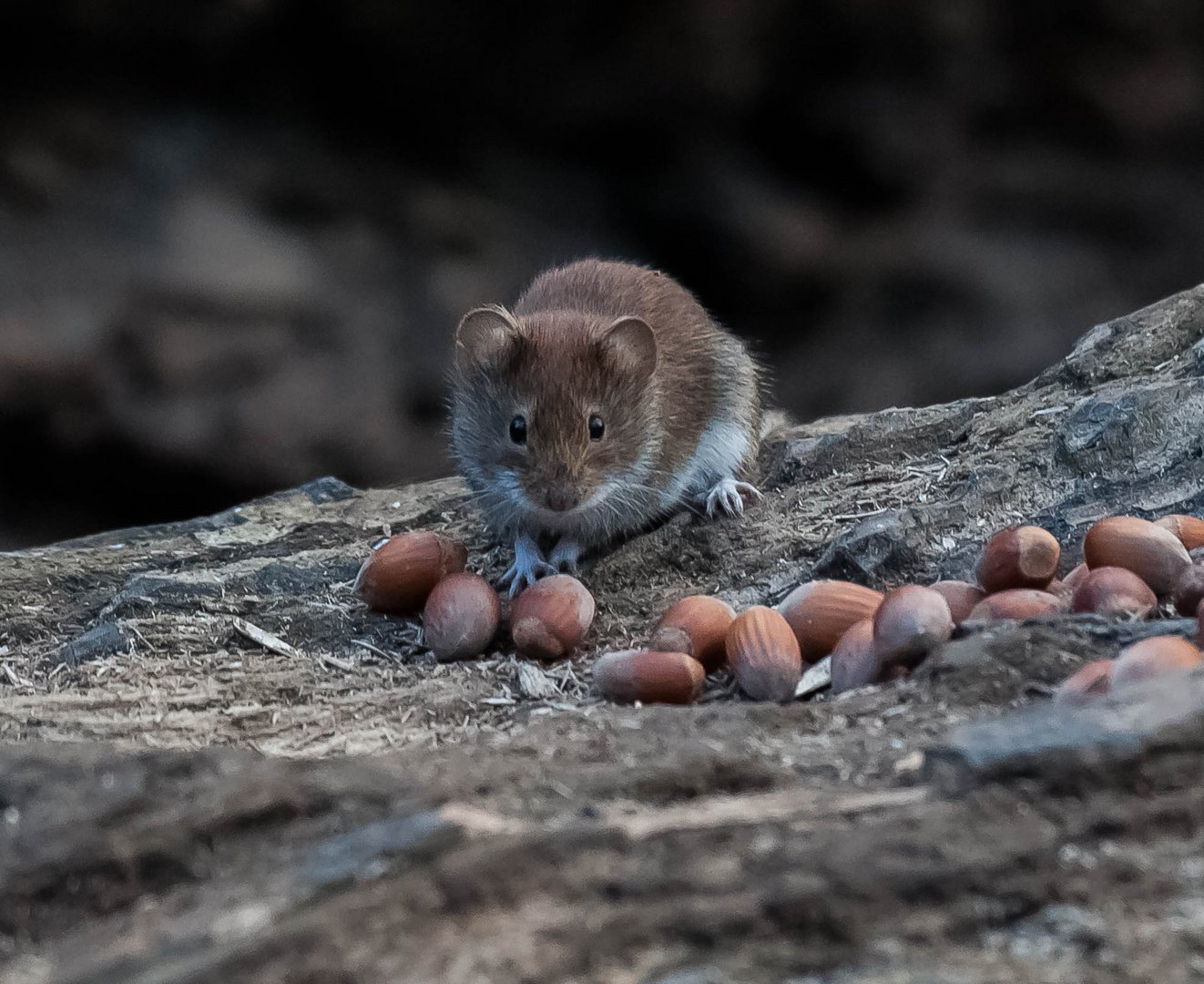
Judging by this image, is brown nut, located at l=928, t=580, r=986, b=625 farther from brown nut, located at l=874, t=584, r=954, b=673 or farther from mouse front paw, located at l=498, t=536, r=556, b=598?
mouse front paw, located at l=498, t=536, r=556, b=598

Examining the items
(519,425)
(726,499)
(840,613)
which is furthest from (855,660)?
(519,425)

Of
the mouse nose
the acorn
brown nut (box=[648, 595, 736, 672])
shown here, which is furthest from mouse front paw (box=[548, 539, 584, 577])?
the acorn


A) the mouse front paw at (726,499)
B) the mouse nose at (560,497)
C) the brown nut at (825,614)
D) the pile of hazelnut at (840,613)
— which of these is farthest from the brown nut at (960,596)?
the mouse nose at (560,497)

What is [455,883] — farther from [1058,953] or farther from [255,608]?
[255,608]

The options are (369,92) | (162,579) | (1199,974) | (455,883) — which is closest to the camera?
(1199,974)

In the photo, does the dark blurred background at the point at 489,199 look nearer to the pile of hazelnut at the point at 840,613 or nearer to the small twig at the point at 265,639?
the small twig at the point at 265,639

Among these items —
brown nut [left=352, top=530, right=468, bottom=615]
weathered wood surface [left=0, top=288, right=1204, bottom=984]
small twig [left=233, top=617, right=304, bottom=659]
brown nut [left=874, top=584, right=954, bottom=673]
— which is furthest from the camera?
brown nut [left=352, top=530, right=468, bottom=615]

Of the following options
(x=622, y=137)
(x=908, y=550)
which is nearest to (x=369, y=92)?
(x=622, y=137)

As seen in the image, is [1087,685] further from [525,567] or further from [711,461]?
[711,461]
